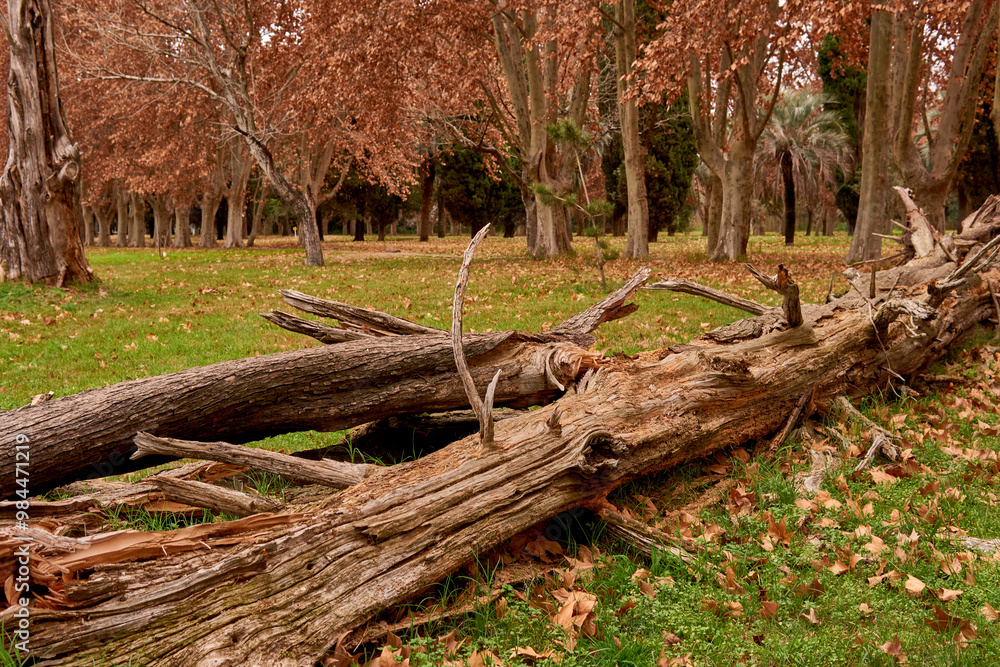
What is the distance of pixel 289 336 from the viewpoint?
8609 mm

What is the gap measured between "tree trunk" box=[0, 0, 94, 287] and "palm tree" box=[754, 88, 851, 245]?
31.7 m

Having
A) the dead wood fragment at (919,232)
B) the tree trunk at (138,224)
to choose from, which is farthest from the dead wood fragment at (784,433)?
the tree trunk at (138,224)

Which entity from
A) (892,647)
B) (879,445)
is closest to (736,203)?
(879,445)

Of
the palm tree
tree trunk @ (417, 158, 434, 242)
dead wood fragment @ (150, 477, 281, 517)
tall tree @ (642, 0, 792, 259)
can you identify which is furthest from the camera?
tree trunk @ (417, 158, 434, 242)

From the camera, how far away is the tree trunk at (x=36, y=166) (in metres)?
11.6

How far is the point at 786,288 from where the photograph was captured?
434 cm

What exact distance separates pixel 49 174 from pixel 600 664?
43.7 ft

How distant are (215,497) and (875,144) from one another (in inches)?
602

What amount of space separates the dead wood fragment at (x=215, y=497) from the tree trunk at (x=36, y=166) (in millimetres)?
11175

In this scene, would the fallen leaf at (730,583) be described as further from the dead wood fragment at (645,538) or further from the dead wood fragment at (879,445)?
the dead wood fragment at (879,445)

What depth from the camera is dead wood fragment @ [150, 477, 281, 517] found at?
3.25 meters

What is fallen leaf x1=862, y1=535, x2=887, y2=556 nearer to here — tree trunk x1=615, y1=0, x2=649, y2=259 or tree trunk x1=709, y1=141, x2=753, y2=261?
tree trunk x1=709, y1=141, x2=753, y2=261

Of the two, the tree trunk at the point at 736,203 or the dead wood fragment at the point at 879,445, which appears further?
the tree trunk at the point at 736,203

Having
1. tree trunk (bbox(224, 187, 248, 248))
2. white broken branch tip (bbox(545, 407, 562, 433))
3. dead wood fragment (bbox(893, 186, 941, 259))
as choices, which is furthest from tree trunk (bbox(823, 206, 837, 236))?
white broken branch tip (bbox(545, 407, 562, 433))
